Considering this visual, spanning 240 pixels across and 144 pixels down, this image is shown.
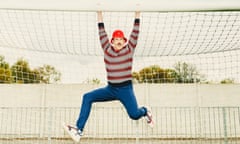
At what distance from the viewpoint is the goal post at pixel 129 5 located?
536cm

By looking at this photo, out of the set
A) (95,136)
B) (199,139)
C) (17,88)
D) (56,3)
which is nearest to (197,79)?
(199,139)

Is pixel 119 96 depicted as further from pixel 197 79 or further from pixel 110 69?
pixel 197 79

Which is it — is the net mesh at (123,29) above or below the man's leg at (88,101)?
above

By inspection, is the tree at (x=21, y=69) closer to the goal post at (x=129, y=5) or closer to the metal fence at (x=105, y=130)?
the metal fence at (x=105, y=130)

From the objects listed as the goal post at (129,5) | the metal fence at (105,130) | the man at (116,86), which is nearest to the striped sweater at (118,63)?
the man at (116,86)

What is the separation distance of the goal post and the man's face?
82cm

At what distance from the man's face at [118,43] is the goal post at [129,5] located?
82 cm

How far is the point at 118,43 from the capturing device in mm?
4754

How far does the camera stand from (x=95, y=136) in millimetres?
13742

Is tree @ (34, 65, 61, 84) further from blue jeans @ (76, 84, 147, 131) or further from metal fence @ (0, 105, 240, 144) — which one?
blue jeans @ (76, 84, 147, 131)

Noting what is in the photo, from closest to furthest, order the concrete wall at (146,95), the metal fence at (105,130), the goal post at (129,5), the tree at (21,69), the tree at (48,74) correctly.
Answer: the goal post at (129,5), the tree at (21,69), the metal fence at (105,130), the concrete wall at (146,95), the tree at (48,74)

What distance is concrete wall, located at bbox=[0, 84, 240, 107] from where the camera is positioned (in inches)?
603

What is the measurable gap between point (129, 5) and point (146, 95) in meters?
10.3

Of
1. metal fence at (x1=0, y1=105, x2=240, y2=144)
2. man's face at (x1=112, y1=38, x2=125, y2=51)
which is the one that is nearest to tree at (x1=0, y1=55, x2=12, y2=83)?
metal fence at (x1=0, y1=105, x2=240, y2=144)
